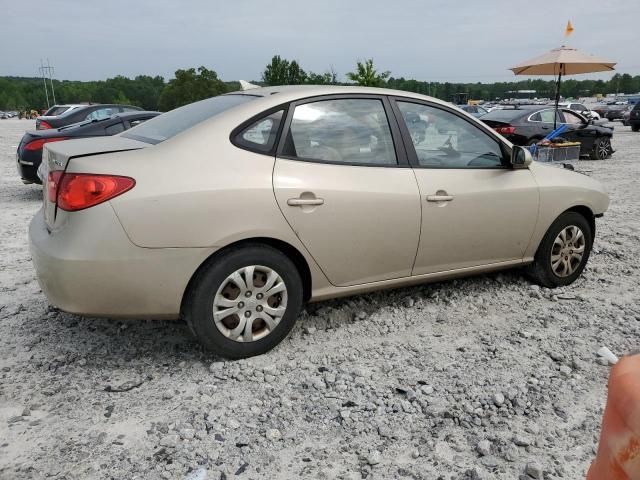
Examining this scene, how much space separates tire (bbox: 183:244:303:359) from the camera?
3033 millimetres

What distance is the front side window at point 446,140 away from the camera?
149 inches

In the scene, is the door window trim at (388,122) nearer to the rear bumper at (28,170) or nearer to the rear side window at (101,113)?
the rear bumper at (28,170)

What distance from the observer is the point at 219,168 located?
3031 mm

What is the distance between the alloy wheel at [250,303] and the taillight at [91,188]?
0.74 meters

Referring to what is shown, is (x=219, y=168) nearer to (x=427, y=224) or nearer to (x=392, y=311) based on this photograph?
(x=427, y=224)

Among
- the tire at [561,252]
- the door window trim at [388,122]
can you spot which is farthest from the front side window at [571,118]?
the door window trim at [388,122]

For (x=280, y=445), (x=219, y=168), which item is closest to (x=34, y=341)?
(x=219, y=168)

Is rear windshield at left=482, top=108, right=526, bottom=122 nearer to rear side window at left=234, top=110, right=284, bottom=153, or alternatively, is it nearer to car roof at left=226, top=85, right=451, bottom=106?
car roof at left=226, top=85, right=451, bottom=106

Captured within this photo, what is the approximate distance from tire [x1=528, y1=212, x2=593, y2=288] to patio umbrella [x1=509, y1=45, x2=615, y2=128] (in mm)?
9494

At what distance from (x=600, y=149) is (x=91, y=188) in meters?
15.6

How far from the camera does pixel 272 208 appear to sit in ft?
10.2

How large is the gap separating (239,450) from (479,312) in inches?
87.9

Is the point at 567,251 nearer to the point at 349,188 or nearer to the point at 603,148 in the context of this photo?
the point at 349,188

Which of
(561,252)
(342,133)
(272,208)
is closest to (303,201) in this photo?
(272,208)
